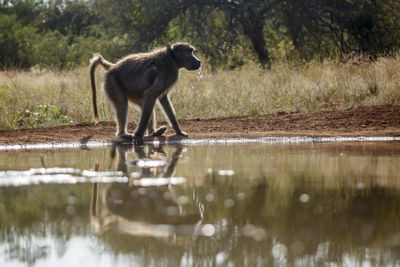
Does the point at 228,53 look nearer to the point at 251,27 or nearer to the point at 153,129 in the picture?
the point at 251,27

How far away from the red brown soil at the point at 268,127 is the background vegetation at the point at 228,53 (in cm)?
112

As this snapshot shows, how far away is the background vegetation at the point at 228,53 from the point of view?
39.0 feet

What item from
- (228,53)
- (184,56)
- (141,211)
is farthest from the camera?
(228,53)

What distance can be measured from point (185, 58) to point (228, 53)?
1230 centimetres

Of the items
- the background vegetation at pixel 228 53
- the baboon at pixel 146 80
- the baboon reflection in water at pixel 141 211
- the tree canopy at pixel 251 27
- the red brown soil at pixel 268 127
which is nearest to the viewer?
the baboon reflection in water at pixel 141 211

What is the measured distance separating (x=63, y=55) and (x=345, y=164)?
21882 mm

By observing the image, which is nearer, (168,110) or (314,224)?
(314,224)

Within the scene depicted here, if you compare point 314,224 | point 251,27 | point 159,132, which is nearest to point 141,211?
point 314,224

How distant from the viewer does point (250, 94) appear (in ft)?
40.8

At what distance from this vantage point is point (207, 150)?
748 centimetres

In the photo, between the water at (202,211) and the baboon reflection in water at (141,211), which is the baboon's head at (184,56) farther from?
the baboon reflection in water at (141,211)

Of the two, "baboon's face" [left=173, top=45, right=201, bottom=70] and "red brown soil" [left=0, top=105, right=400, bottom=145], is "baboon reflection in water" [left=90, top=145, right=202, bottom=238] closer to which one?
"baboon's face" [left=173, top=45, right=201, bottom=70]

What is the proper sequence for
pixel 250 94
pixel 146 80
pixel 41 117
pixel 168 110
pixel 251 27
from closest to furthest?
pixel 146 80 → pixel 168 110 → pixel 41 117 → pixel 250 94 → pixel 251 27

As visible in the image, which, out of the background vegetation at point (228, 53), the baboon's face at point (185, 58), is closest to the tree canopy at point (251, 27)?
the background vegetation at point (228, 53)
